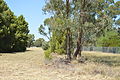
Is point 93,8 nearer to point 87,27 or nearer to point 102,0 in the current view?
point 102,0

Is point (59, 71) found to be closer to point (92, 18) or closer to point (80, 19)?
point (80, 19)

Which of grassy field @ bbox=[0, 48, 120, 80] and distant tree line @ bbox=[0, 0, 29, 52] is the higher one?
distant tree line @ bbox=[0, 0, 29, 52]

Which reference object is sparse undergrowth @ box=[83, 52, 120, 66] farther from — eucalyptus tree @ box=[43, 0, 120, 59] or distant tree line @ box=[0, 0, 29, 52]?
distant tree line @ box=[0, 0, 29, 52]

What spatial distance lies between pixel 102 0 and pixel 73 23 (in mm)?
4546

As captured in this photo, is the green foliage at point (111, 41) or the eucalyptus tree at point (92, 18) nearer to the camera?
the eucalyptus tree at point (92, 18)

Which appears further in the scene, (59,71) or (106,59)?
(106,59)

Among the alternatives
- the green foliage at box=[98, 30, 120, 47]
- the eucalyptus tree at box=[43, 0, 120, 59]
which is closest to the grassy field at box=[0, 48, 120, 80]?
the eucalyptus tree at box=[43, 0, 120, 59]

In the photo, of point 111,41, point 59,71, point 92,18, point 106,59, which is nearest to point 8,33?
point 106,59

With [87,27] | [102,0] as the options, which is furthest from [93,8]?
[87,27]

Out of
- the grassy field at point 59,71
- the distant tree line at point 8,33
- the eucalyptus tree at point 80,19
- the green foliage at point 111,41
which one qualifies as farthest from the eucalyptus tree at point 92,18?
the green foliage at point 111,41

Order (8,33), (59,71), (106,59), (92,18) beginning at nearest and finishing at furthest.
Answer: (59,71) < (92,18) < (106,59) < (8,33)

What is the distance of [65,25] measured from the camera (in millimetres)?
14500

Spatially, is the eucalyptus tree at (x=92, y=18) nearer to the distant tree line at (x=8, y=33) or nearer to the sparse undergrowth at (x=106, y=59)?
the sparse undergrowth at (x=106, y=59)

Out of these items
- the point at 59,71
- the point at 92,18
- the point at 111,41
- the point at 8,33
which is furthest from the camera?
the point at 111,41
